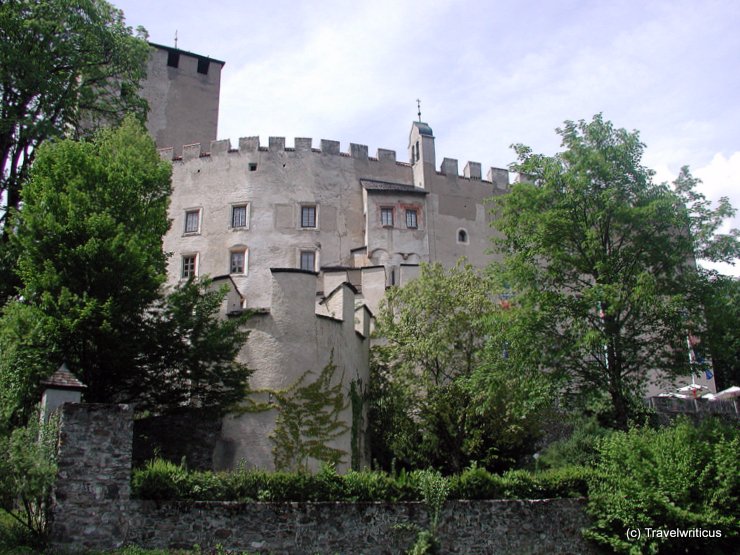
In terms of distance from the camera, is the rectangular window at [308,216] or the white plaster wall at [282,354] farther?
the rectangular window at [308,216]

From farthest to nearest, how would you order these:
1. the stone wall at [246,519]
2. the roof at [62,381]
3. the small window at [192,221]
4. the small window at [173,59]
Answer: the small window at [173,59], the small window at [192,221], the roof at [62,381], the stone wall at [246,519]

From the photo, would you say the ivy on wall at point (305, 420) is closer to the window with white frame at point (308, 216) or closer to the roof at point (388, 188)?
the window with white frame at point (308, 216)

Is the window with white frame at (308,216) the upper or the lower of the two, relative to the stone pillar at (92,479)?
upper

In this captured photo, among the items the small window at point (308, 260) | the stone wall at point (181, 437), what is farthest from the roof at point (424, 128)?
the stone wall at point (181, 437)

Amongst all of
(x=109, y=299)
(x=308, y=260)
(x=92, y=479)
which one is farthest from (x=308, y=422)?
(x=308, y=260)

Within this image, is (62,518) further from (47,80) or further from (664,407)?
(664,407)

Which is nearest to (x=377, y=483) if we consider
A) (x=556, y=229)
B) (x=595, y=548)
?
(x=595, y=548)

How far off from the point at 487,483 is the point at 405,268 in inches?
652

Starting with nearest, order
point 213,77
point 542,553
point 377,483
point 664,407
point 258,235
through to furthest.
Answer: point 377,483
point 542,553
point 664,407
point 258,235
point 213,77

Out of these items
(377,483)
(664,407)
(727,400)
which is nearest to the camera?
(377,483)

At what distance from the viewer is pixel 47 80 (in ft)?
90.4

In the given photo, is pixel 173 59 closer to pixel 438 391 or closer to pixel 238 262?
pixel 238 262

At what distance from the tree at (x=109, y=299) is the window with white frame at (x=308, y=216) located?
69.0ft

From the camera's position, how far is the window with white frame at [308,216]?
4538 cm
